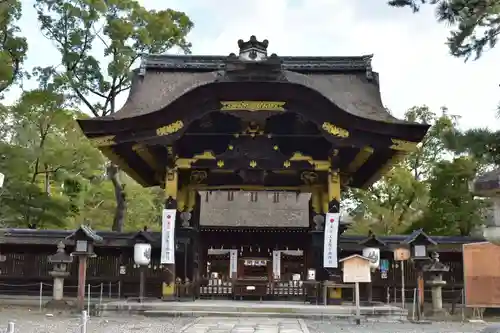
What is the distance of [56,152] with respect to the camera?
21062 mm

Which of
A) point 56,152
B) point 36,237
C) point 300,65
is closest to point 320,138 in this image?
point 300,65

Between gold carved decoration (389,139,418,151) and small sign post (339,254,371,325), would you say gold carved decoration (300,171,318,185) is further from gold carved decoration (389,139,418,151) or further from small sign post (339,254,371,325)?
small sign post (339,254,371,325)

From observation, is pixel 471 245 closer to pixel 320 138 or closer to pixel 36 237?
pixel 320 138

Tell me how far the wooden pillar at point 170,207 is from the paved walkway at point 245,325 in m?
2.34

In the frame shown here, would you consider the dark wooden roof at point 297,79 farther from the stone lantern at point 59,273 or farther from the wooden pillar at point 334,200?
the stone lantern at point 59,273

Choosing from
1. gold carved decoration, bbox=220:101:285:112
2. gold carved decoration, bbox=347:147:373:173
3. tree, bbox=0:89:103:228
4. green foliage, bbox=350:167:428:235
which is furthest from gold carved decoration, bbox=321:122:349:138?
green foliage, bbox=350:167:428:235

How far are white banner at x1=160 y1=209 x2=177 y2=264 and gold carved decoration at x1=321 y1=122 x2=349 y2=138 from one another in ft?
14.4

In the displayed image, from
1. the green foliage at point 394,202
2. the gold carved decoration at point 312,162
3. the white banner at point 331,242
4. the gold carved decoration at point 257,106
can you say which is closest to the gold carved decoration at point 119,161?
the gold carved decoration at point 257,106

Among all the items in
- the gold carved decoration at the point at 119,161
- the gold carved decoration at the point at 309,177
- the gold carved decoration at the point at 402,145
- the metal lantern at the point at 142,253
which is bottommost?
the metal lantern at the point at 142,253

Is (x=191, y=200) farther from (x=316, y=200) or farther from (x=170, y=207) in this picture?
(x=316, y=200)

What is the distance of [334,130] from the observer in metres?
13.8

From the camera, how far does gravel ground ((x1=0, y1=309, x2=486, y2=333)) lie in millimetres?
10133

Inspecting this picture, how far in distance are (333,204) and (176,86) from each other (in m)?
5.96

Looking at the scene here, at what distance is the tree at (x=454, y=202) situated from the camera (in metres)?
20.2
